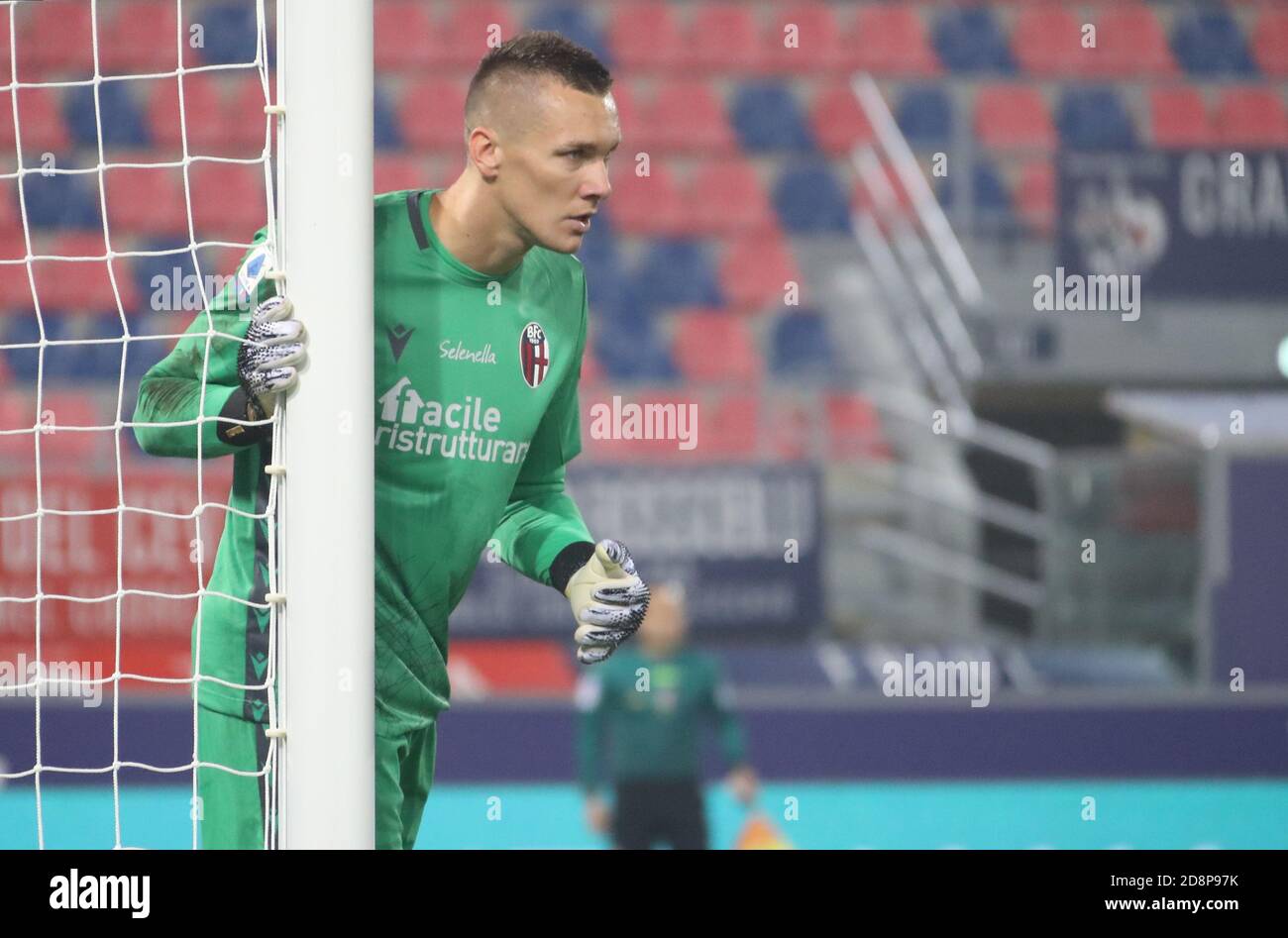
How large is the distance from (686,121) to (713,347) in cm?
149

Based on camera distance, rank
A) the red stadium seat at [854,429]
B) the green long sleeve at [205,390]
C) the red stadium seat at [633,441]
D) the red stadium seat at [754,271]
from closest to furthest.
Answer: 1. the green long sleeve at [205,390]
2. the red stadium seat at [633,441]
3. the red stadium seat at [854,429]
4. the red stadium seat at [754,271]

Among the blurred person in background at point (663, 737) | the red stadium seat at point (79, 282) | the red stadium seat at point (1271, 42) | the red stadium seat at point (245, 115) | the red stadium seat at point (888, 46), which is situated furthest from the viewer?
the red stadium seat at point (1271, 42)

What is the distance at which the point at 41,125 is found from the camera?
9031 millimetres

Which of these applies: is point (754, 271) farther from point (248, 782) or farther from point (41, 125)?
point (248, 782)

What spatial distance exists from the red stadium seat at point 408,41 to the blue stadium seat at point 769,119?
186 cm

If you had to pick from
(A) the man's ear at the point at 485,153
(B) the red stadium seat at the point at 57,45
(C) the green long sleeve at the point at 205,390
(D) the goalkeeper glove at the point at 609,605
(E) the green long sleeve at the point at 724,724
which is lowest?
(E) the green long sleeve at the point at 724,724

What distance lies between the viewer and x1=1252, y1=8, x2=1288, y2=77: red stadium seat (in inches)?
394

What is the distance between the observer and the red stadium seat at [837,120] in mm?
9461

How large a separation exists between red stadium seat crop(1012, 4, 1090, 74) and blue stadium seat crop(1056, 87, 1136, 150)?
18 centimetres

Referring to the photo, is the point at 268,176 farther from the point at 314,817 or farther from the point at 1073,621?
the point at 1073,621

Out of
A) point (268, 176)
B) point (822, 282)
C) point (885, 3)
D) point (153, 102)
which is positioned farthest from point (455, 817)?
point (885, 3)
